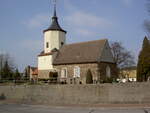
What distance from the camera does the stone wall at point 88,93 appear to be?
29.4 meters

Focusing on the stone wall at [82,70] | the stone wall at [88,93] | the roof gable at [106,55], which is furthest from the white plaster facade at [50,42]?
the stone wall at [88,93]

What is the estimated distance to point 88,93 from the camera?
31.2 m

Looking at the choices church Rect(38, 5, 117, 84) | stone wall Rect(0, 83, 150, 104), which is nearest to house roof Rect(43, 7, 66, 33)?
church Rect(38, 5, 117, 84)

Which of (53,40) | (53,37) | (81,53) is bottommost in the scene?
(81,53)

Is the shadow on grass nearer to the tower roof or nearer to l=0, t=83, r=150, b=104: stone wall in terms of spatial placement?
l=0, t=83, r=150, b=104: stone wall

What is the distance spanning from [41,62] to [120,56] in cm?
1787

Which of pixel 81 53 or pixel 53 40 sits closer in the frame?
pixel 81 53

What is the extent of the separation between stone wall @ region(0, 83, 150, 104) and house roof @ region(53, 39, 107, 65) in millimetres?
16440

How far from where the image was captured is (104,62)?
1977 inches

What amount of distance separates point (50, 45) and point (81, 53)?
33.2 feet

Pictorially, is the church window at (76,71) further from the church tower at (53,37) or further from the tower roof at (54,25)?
the tower roof at (54,25)

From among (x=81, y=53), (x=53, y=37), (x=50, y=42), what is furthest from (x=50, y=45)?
(x=81, y=53)

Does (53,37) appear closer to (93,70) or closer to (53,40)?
(53,40)

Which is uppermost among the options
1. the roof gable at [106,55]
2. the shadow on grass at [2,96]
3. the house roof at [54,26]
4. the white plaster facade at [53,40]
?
the house roof at [54,26]
